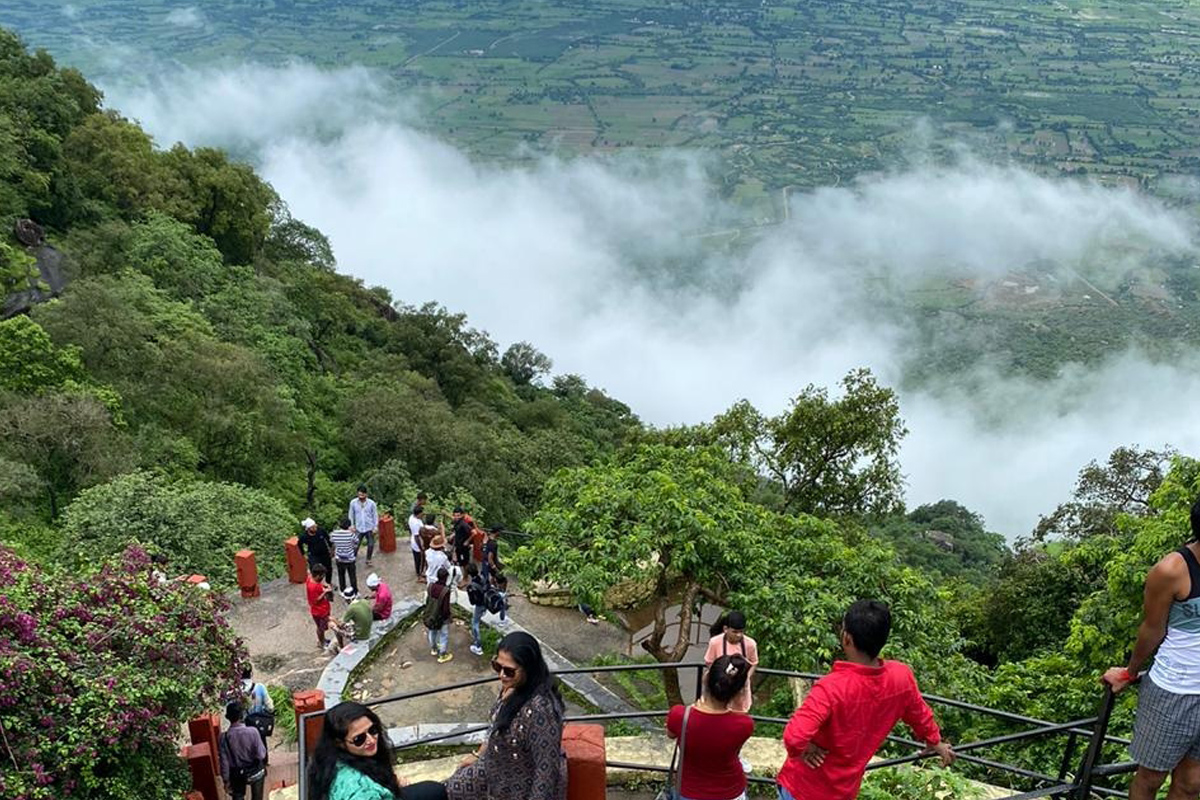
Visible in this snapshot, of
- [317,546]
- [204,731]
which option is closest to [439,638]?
[317,546]

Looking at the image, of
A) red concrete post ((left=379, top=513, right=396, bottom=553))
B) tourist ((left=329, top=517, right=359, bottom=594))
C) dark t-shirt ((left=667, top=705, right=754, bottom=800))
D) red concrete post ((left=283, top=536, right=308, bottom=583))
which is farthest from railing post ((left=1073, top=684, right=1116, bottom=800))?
red concrete post ((left=379, top=513, right=396, bottom=553))

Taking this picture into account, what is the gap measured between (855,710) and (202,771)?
6.42m

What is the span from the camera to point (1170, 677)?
4098 mm

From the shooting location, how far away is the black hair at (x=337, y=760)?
13.2 ft

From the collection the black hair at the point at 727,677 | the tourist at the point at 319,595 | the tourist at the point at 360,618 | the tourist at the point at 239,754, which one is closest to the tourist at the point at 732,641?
the black hair at the point at 727,677

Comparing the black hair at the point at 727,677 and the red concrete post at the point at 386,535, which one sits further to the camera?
the red concrete post at the point at 386,535

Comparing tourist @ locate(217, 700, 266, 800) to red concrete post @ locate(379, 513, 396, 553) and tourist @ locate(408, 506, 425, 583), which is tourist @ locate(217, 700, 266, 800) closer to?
tourist @ locate(408, 506, 425, 583)

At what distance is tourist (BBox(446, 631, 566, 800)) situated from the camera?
4.24 m

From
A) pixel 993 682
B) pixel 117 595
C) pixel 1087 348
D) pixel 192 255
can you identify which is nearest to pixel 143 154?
pixel 192 255

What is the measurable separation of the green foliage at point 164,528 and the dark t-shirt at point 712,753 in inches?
390

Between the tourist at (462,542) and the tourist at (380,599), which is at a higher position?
the tourist at (462,542)

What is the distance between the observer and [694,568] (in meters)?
9.76

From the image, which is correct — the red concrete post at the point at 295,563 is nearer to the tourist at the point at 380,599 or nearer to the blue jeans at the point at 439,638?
the tourist at the point at 380,599

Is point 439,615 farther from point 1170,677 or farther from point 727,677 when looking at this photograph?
point 1170,677
